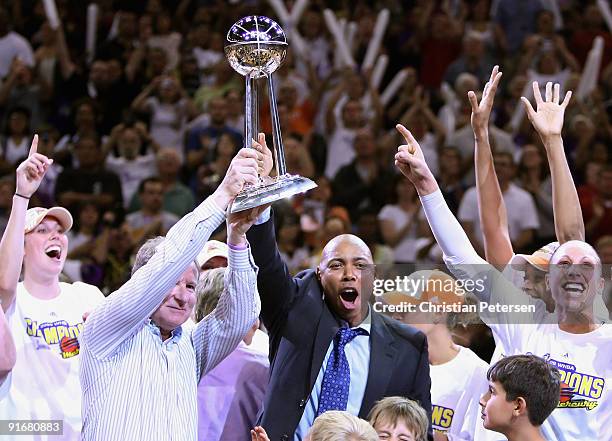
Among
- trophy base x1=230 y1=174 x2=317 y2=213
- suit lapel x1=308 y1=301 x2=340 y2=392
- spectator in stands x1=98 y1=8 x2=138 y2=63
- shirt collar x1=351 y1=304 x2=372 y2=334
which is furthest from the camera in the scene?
spectator in stands x1=98 y1=8 x2=138 y2=63

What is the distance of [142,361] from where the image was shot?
3.76 metres

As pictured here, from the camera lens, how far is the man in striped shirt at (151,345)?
12.1ft

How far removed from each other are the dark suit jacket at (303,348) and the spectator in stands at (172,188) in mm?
4532

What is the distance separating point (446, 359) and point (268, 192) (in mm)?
1795

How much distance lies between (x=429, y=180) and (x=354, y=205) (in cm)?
485

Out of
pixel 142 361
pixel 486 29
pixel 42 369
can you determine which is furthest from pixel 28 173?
pixel 486 29

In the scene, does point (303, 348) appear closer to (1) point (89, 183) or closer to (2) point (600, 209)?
(1) point (89, 183)

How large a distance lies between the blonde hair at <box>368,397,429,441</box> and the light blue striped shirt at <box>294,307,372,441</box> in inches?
8.3

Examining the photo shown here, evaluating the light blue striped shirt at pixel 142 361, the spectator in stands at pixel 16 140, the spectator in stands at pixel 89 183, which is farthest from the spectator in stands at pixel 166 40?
the light blue striped shirt at pixel 142 361

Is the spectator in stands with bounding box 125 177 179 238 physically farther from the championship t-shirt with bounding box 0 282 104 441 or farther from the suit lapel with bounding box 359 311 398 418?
the suit lapel with bounding box 359 311 398 418

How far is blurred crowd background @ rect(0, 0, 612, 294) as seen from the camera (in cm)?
909

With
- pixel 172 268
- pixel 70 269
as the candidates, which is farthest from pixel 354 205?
pixel 172 268

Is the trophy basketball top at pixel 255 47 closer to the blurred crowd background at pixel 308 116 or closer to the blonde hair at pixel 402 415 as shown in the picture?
the blonde hair at pixel 402 415

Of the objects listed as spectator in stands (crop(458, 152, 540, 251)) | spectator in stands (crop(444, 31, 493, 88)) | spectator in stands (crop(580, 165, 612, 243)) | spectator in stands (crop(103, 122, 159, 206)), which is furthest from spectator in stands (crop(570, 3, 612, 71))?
spectator in stands (crop(103, 122, 159, 206))
